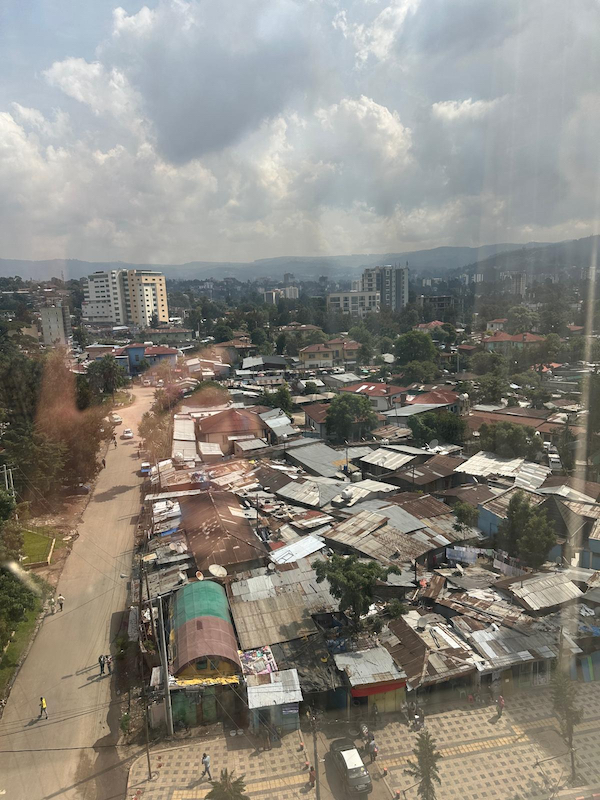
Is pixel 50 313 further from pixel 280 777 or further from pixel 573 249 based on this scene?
pixel 573 249

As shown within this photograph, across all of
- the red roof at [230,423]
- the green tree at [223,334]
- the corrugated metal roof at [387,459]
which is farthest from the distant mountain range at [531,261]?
the corrugated metal roof at [387,459]

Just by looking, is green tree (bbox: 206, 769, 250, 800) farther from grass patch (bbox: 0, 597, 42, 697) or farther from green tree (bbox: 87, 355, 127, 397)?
green tree (bbox: 87, 355, 127, 397)

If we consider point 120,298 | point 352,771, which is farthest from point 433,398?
point 120,298

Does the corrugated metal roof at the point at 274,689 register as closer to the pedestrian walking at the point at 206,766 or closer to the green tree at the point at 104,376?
the pedestrian walking at the point at 206,766

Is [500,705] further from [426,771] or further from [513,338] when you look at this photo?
[513,338]

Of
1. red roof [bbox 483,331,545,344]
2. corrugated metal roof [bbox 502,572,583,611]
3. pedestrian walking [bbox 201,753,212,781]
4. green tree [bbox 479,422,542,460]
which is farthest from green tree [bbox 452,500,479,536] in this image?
red roof [bbox 483,331,545,344]

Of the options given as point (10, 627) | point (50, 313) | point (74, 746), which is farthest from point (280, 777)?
point (50, 313)
